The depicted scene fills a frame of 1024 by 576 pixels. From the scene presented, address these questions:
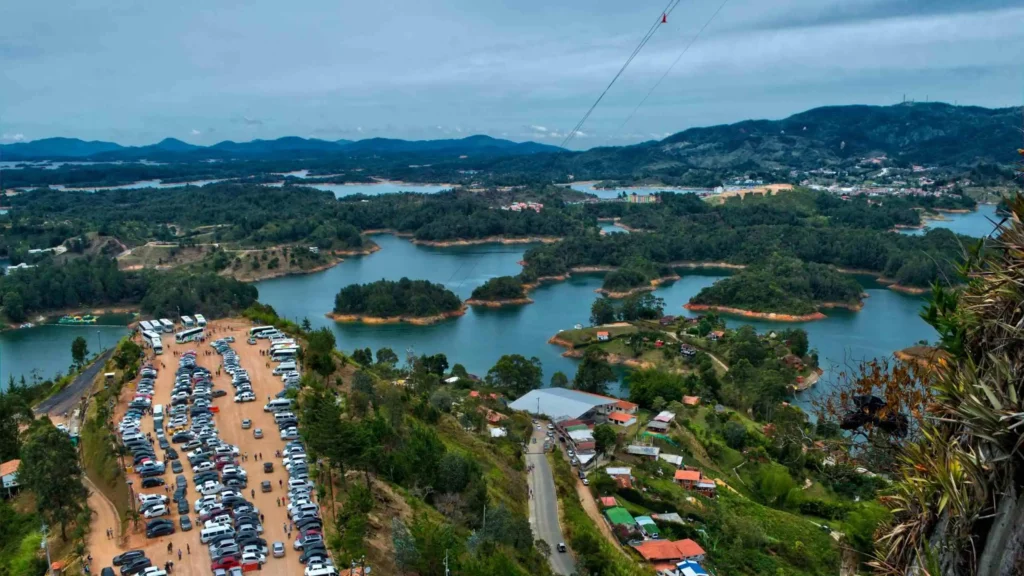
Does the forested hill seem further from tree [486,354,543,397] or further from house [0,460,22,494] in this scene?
house [0,460,22,494]

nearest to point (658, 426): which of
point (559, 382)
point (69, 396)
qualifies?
point (559, 382)

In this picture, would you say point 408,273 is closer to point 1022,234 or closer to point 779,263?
point 779,263

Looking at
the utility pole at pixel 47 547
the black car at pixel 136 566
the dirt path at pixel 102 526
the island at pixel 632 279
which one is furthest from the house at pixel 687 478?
the island at pixel 632 279

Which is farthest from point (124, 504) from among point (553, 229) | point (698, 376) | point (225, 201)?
point (225, 201)

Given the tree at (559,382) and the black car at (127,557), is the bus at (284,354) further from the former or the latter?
the black car at (127,557)

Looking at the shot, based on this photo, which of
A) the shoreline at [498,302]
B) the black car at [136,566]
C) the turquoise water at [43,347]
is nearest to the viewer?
the black car at [136,566]
